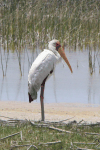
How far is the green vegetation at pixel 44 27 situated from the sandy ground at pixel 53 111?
5.51 meters

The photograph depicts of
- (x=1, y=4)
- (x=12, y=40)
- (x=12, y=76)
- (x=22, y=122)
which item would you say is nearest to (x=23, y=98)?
(x=12, y=76)

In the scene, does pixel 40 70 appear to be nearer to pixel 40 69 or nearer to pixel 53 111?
pixel 40 69

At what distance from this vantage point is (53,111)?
6535mm

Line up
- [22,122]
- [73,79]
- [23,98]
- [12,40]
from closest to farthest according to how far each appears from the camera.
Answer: [22,122], [23,98], [73,79], [12,40]

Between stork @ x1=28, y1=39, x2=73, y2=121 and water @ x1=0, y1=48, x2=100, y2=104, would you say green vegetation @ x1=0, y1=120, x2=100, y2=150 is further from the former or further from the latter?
water @ x1=0, y1=48, x2=100, y2=104

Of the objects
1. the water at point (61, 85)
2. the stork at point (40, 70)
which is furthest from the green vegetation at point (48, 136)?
the water at point (61, 85)

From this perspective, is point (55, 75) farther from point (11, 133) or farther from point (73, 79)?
point (11, 133)

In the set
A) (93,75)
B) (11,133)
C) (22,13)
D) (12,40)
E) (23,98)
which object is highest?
(22,13)

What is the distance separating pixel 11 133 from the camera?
4410mm

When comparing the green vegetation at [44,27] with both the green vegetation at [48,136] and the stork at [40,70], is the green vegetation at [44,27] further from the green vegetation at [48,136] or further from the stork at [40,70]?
the green vegetation at [48,136]

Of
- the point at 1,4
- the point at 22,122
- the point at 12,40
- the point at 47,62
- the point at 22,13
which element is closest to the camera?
the point at 22,122

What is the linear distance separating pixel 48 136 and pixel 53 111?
223 cm

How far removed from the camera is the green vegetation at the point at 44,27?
13023mm

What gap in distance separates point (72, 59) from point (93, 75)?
2.26 m
